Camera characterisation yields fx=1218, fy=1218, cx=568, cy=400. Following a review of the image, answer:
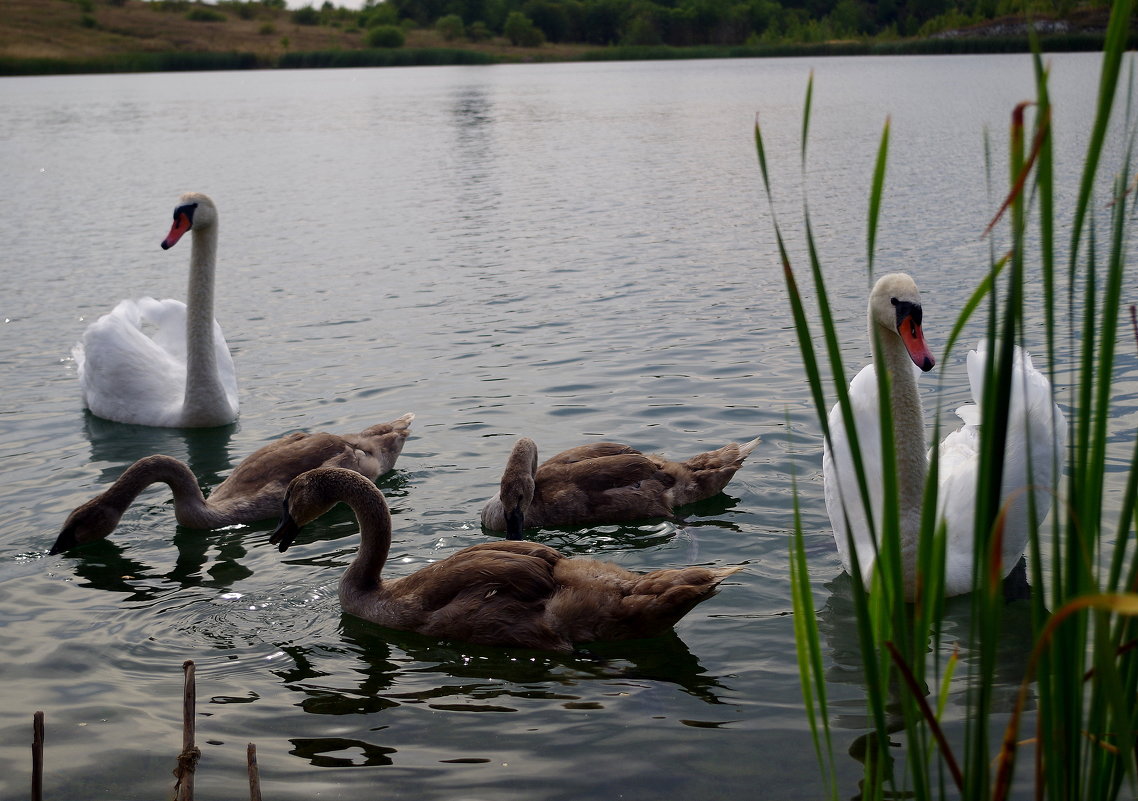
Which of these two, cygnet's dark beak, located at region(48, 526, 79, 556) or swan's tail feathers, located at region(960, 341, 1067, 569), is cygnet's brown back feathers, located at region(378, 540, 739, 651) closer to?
swan's tail feathers, located at region(960, 341, 1067, 569)

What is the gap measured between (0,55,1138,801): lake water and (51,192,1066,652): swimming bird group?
0.46 feet

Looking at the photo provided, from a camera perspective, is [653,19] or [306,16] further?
[306,16]

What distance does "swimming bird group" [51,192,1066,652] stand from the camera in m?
4.83

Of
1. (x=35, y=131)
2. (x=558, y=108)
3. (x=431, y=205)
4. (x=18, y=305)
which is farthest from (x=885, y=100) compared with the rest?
(x=18, y=305)

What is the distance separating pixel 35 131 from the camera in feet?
102

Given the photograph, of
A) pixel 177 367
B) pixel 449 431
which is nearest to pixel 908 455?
pixel 449 431

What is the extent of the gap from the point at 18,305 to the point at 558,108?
2752cm

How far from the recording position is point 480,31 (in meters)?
98.1

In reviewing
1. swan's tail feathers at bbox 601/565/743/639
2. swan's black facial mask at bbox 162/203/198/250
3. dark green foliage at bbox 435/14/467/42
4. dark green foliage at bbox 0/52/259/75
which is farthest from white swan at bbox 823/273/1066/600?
dark green foliage at bbox 435/14/467/42

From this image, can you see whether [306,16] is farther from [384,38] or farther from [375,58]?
[375,58]

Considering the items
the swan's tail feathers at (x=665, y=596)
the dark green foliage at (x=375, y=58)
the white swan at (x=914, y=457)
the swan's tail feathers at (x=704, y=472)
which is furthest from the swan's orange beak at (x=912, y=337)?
the dark green foliage at (x=375, y=58)

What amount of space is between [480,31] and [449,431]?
95144 millimetres

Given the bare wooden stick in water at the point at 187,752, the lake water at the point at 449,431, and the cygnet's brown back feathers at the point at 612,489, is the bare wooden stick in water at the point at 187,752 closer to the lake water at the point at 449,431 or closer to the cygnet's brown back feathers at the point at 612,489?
the lake water at the point at 449,431

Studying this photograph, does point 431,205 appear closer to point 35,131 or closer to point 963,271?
point 963,271
